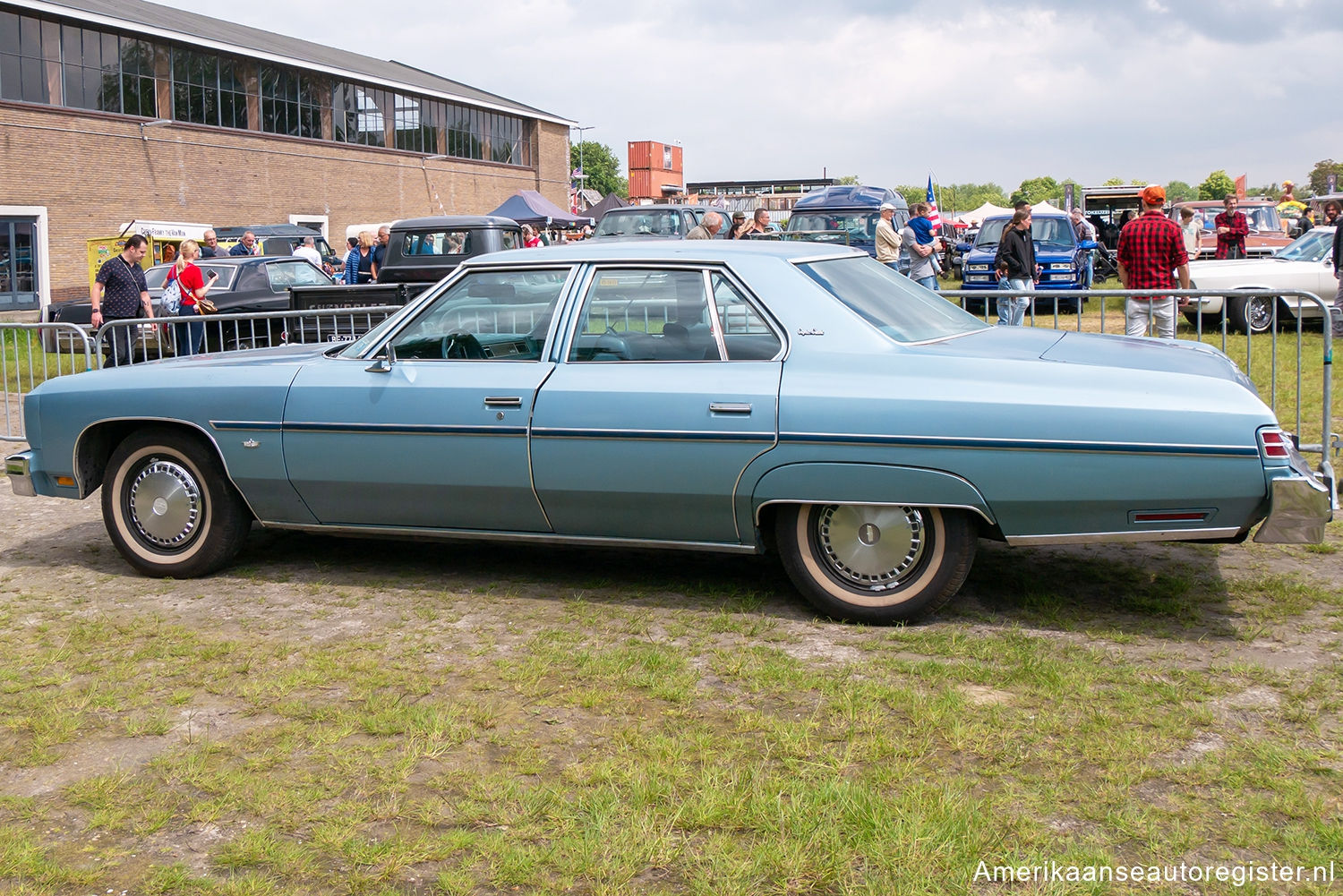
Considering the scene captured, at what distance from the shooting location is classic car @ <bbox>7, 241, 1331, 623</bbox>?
4645 millimetres

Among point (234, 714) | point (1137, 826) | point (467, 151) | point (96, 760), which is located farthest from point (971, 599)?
point (467, 151)

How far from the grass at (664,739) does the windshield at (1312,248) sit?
1370 cm

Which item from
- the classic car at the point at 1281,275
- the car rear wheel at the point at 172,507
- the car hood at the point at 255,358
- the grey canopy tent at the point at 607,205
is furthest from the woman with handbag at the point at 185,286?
the grey canopy tent at the point at 607,205

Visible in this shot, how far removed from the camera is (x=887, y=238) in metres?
15.3

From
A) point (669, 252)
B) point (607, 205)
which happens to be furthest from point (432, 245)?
point (607, 205)

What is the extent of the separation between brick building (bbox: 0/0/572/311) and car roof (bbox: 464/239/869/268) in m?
30.7

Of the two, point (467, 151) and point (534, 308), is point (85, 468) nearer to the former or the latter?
point (534, 308)

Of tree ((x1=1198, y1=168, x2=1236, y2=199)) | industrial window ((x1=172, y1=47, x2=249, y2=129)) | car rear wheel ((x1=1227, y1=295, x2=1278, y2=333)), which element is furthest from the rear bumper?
tree ((x1=1198, y1=168, x2=1236, y2=199))

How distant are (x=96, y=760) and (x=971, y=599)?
344 centimetres

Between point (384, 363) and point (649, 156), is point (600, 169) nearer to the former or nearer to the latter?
point (649, 156)

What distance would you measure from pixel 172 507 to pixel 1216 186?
118457 mm

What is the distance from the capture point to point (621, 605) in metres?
5.43

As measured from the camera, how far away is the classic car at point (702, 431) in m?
4.64

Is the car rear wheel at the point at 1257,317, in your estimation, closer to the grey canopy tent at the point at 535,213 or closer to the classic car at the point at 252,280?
the classic car at the point at 252,280
